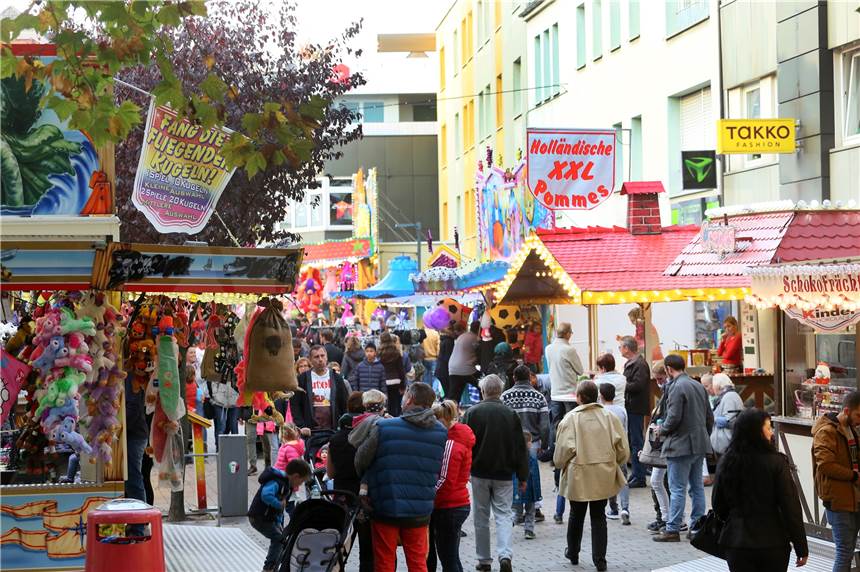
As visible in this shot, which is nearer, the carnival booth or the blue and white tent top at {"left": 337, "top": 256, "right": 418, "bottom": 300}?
the carnival booth

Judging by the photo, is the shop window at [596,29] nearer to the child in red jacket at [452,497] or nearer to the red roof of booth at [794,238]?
the red roof of booth at [794,238]

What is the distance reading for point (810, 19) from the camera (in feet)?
66.7

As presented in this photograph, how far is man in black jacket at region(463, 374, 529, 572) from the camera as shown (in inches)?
→ 484

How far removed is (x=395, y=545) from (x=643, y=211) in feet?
41.1

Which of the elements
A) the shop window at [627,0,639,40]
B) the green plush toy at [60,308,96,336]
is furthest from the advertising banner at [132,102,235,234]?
the shop window at [627,0,639,40]

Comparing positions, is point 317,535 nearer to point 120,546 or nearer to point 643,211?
point 120,546

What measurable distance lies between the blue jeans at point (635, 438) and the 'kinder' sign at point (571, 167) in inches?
236

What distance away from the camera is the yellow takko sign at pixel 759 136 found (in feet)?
66.0

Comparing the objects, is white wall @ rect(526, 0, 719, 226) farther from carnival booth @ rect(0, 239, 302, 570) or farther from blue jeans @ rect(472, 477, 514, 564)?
carnival booth @ rect(0, 239, 302, 570)

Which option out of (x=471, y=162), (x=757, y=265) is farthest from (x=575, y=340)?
(x=471, y=162)

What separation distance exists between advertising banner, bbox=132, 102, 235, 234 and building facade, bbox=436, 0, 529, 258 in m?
24.6

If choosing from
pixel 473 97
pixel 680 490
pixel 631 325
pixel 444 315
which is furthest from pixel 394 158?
pixel 680 490

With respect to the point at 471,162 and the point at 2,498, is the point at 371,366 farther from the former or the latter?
the point at 471,162

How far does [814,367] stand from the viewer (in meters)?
14.0
